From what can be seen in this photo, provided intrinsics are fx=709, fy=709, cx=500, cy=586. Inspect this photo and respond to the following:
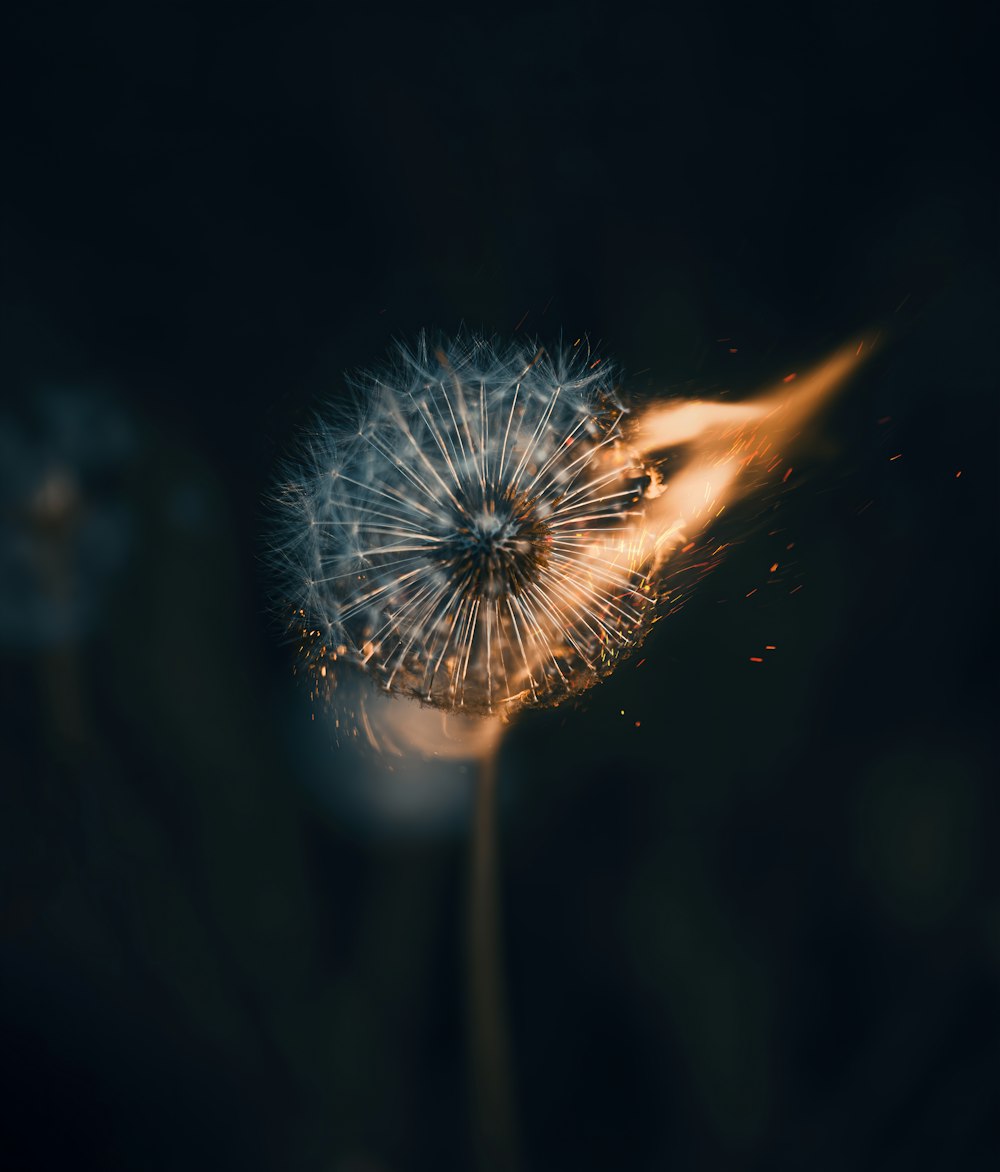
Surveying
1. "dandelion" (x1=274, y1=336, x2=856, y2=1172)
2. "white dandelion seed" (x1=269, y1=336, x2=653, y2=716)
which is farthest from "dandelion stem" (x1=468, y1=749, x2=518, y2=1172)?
"white dandelion seed" (x1=269, y1=336, x2=653, y2=716)

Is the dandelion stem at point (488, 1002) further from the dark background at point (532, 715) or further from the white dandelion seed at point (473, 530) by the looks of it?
the white dandelion seed at point (473, 530)

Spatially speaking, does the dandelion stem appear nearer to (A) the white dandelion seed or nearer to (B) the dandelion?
(B) the dandelion

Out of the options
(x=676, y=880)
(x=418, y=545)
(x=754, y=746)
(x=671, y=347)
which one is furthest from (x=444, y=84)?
(x=676, y=880)

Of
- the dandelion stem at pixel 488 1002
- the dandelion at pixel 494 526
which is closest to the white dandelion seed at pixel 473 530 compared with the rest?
the dandelion at pixel 494 526

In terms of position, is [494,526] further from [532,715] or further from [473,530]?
[532,715]

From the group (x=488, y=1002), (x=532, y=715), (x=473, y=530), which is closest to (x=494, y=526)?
(x=473, y=530)

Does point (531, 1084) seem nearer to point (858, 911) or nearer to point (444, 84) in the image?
point (858, 911)
